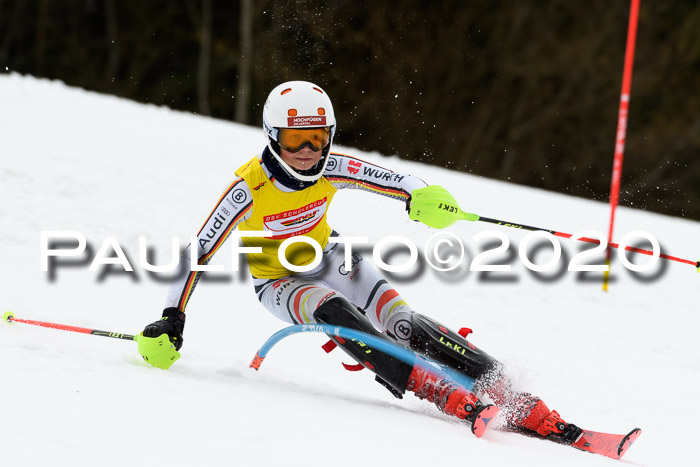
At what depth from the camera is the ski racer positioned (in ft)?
10.5

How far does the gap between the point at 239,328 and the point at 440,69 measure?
1475cm

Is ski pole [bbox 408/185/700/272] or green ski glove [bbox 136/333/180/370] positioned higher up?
ski pole [bbox 408/185/700/272]

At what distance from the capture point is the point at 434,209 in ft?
11.9

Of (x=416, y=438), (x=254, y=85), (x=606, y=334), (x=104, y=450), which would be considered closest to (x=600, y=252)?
(x=606, y=334)

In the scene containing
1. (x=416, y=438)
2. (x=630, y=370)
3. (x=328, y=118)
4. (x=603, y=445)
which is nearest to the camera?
(x=416, y=438)

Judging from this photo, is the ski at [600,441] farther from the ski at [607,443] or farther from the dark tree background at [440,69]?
the dark tree background at [440,69]

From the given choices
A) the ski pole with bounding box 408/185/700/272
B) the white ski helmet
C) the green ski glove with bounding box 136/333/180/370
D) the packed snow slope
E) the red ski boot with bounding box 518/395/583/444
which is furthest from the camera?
the ski pole with bounding box 408/185/700/272

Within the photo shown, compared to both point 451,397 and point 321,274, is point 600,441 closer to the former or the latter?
point 451,397

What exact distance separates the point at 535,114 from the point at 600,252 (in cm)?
1280

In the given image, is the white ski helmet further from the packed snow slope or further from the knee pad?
the packed snow slope

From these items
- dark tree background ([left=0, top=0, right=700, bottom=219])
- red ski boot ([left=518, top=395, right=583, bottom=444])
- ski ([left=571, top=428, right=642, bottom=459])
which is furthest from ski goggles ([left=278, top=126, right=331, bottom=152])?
dark tree background ([left=0, top=0, right=700, bottom=219])

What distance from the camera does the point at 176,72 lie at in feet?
59.3

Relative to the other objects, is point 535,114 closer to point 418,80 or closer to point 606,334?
point 418,80

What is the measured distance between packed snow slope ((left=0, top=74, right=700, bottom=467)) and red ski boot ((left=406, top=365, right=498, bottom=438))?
0.08 metres
